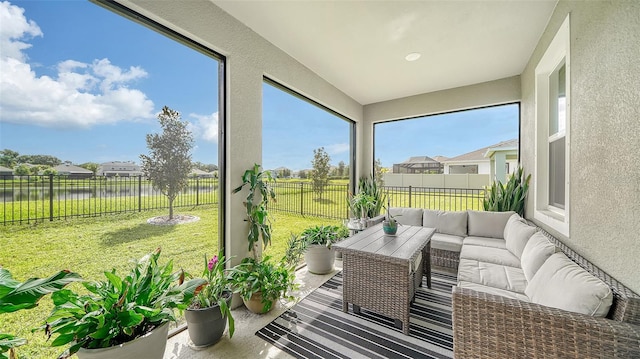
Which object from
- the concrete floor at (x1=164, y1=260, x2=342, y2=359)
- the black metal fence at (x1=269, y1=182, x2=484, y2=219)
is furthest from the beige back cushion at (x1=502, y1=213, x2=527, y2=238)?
the concrete floor at (x1=164, y1=260, x2=342, y2=359)

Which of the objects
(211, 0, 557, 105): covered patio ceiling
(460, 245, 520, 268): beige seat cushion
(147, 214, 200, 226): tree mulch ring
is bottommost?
(460, 245, 520, 268): beige seat cushion

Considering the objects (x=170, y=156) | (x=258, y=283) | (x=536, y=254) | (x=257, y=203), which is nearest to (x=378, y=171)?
(x=257, y=203)

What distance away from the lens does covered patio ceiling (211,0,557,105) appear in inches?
84.0

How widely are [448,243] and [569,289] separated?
1868 mm

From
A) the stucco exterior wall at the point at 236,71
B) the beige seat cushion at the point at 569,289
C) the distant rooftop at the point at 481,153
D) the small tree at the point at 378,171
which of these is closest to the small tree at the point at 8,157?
the stucco exterior wall at the point at 236,71

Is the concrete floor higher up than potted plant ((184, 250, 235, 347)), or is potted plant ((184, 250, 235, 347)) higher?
potted plant ((184, 250, 235, 347))

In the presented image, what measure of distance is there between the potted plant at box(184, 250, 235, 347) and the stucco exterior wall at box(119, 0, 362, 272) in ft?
1.44

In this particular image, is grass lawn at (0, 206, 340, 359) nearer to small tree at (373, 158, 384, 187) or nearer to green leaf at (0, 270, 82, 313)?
green leaf at (0, 270, 82, 313)

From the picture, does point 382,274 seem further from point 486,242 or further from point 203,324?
point 486,242

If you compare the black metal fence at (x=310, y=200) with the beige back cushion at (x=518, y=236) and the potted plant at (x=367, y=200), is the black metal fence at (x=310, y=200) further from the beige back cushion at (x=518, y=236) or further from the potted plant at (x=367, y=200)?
the beige back cushion at (x=518, y=236)

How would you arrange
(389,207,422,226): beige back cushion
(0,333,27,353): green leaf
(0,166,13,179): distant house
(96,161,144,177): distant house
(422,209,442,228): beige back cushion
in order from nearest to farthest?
(0,333,27,353): green leaf
(0,166,13,179): distant house
(96,161,144,177): distant house
(422,209,442,228): beige back cushion
(389,207,422,226): beige back cushion

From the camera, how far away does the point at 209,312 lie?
5.69 ft

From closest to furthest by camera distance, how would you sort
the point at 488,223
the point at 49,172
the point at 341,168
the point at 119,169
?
the point at 49,172 < the point at 119,169 < the point at 488,223 < the point at 341,168

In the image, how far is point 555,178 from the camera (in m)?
2.53
